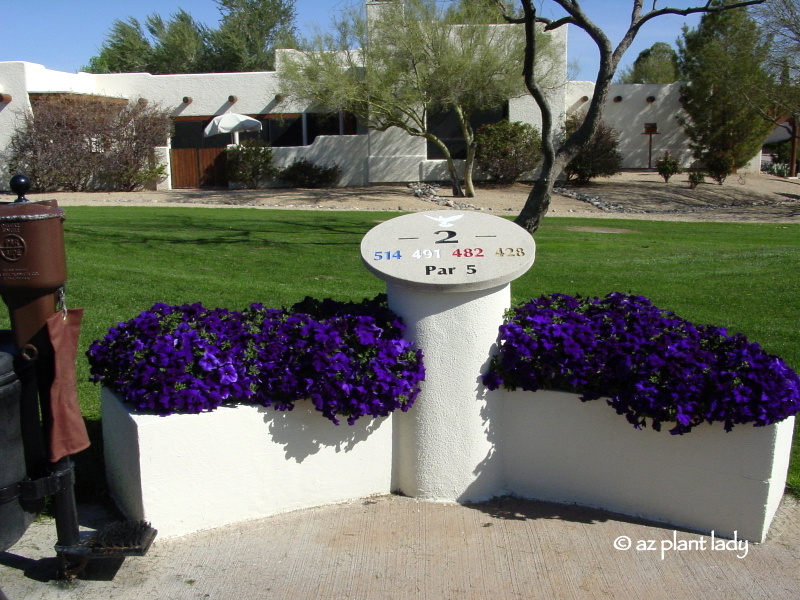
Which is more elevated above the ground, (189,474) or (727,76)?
(727,76)

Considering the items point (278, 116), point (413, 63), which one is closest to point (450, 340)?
point (413, 63)

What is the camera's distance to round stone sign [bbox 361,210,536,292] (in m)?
4.09

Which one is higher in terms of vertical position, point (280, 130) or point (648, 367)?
point (280, 130)

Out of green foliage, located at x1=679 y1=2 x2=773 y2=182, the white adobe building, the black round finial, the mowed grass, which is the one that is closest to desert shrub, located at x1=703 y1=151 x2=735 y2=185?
green foliage, located at x1=679 y1=2 x2=773 y2=182

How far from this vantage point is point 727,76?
25.8m

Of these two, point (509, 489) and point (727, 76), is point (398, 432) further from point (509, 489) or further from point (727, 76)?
point (727, 76)

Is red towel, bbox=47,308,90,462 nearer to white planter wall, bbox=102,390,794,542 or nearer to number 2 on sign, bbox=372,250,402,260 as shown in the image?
white planter wall, bbox=102,390,794,542

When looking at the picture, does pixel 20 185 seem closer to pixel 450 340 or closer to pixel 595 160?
pixel 450 340

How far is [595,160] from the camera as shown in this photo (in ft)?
86.5

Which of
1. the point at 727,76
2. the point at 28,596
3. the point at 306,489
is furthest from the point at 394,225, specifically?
the point at 727,76

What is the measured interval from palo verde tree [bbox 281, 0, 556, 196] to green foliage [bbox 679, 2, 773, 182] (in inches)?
282

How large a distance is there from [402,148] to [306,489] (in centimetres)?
2334

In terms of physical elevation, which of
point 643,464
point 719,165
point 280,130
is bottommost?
point 643,464

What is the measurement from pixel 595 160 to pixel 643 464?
23486mm
